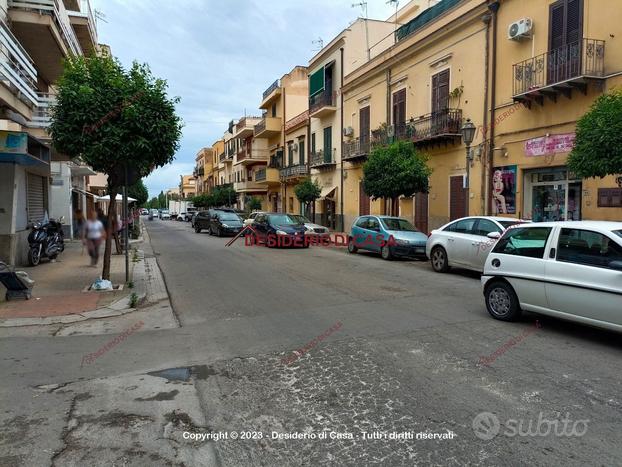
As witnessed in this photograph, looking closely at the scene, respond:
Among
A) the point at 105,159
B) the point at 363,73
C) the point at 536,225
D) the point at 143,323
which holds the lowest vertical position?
the point at 143,323

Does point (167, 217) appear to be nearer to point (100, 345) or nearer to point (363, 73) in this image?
point (363, 73)

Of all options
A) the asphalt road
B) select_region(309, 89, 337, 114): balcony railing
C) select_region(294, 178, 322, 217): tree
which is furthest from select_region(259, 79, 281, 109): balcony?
the asphalt road

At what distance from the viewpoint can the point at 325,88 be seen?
32.0 meters

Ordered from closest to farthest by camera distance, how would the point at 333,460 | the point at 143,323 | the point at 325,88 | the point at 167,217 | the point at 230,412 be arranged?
the point at 333,460, the point at 230,412, the point at 143,323, the point at 325,88, the point at 167,217

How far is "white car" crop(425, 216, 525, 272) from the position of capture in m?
11.6

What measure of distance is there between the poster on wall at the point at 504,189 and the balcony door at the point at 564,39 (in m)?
3.31

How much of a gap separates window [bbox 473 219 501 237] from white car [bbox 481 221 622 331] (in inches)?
177

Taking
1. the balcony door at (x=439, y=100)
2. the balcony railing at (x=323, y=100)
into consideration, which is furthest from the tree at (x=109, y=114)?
the balcony railing at (x=323, y=100)

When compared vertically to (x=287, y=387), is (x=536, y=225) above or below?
above

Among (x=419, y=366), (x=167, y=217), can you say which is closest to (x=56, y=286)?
(x=419, y=366)

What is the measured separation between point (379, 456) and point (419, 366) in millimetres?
1899

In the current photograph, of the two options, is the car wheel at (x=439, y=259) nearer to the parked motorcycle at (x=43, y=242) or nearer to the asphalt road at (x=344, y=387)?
the asphalt road at (x=344, y=387)

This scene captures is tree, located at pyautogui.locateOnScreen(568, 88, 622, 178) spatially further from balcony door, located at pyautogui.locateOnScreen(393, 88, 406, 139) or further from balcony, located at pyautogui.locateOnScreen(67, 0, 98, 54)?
balcony, located at pyautogui.locateOnScreen(67, 0, 98, 54)

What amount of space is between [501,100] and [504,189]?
3.15 metres
